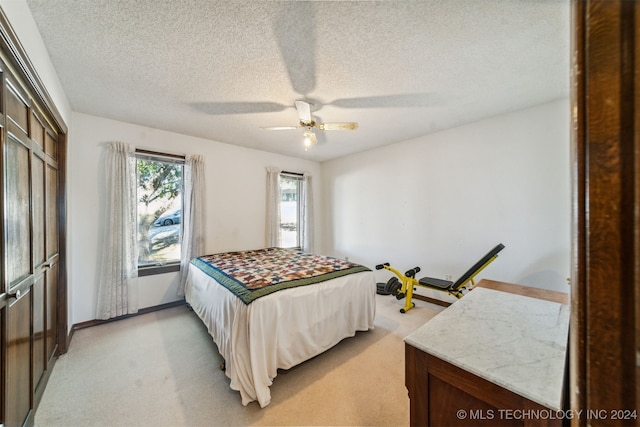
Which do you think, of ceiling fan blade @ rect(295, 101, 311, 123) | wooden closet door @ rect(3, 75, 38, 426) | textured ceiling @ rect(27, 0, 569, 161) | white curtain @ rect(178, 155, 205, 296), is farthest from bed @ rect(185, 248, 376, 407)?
textured ceiling @ rect(27, 0, 569, 161)

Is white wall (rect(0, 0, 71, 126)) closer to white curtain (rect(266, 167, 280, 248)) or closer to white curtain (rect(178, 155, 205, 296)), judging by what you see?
white curtain (rect(178, 155, 205, 296))

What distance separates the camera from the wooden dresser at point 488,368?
730 mm

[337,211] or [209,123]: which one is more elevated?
[209,123]

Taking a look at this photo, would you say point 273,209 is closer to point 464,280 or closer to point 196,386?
point 196,386

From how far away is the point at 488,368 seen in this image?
802mm

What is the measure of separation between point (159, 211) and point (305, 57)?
296 cm

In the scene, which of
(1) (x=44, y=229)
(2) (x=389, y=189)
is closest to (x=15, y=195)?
(1) (x=44, y=229)

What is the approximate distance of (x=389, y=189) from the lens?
157 inches

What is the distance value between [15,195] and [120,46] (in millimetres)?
1215

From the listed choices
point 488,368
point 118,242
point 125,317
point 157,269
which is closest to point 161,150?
point 118,242

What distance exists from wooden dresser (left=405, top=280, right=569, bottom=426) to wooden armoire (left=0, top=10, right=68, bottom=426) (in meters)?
1.93

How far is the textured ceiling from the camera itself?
1.41m

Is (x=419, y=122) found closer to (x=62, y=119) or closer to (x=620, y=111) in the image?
(x=620, y=111)

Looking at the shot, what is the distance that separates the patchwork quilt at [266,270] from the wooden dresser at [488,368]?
→ 1.26 m
